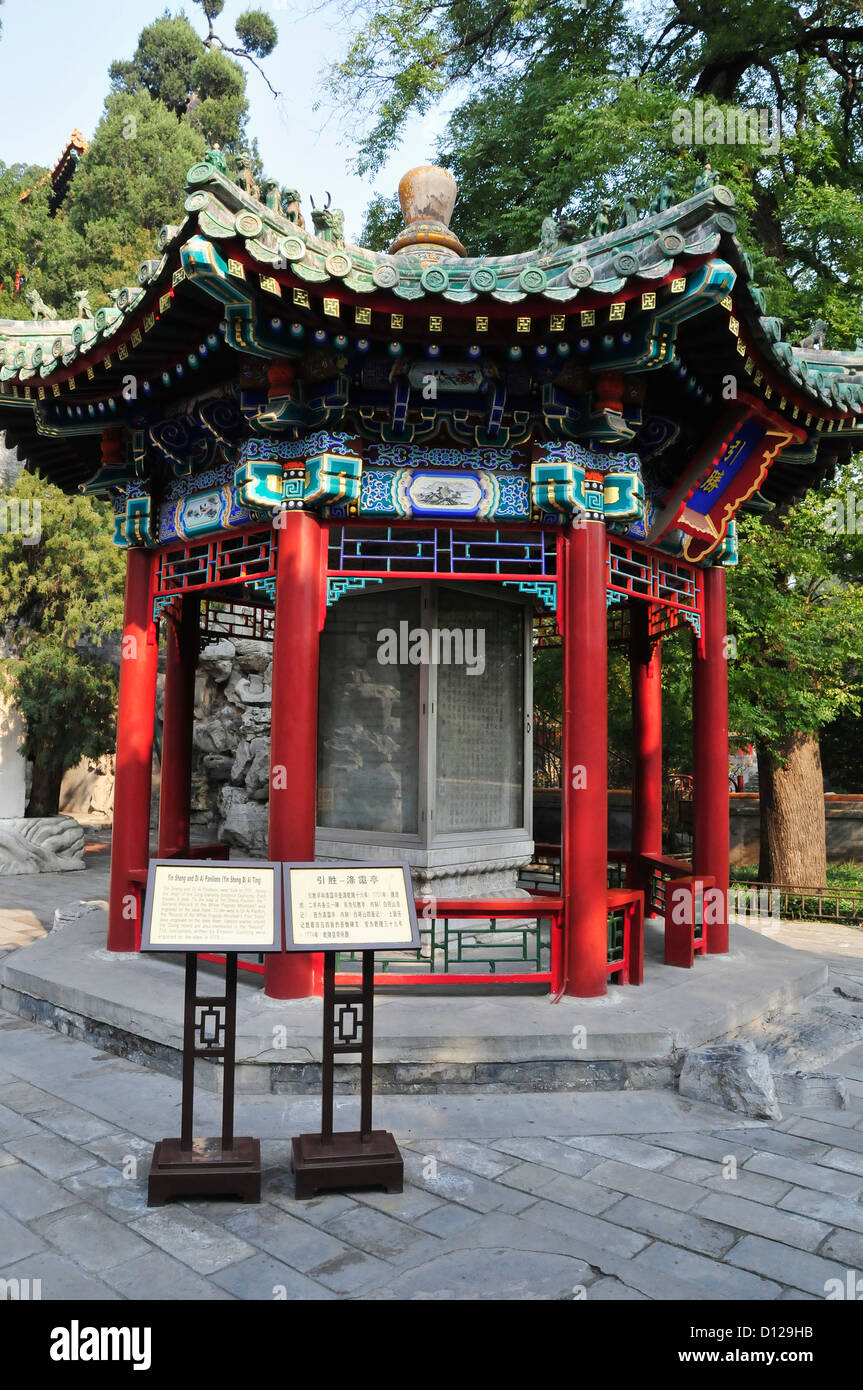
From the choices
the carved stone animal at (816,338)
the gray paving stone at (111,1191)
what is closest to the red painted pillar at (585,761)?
the carved stone animal at (816,338)

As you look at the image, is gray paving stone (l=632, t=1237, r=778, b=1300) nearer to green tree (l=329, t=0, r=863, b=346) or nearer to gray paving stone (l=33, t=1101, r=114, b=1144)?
gray paving stone (l=33, t=1101, r=114, b=1144)

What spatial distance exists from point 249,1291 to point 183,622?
21.5 feet

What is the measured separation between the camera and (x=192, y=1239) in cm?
340

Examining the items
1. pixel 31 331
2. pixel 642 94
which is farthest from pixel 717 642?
pixel 642 94

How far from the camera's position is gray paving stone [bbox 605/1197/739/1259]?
3422 mm

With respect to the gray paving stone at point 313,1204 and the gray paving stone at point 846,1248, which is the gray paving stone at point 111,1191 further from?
the gray paving stone at point 846,1248

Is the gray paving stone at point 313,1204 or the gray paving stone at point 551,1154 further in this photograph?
the gray paving stone at point 551,1154

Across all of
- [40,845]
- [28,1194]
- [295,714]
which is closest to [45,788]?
[40,845]

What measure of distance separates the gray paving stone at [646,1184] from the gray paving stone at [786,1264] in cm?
35

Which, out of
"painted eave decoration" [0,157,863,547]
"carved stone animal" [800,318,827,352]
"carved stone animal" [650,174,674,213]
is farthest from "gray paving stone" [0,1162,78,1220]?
"carved stone animal" [800,318,827,352]

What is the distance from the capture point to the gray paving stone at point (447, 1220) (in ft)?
11.5

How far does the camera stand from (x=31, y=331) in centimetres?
701

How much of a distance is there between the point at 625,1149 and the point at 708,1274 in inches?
45.2

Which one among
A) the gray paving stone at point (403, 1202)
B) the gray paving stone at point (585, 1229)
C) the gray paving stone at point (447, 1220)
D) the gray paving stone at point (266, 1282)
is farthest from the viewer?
the gray paving stone at point (403, 1202)
